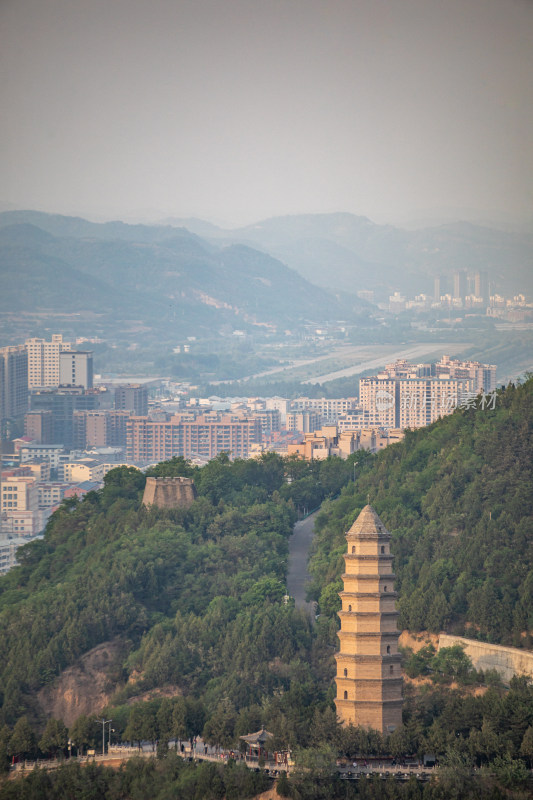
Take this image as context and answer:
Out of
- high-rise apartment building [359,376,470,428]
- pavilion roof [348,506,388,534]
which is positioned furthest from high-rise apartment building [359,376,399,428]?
pavilion roof [348,506,388,534]

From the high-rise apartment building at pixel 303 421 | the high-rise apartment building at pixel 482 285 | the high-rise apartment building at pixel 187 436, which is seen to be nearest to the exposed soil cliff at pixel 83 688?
the high-rise apartment building at pixel 187 436

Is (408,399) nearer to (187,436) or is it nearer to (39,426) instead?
(187,436)

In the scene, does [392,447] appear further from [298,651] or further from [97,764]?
[97,764]

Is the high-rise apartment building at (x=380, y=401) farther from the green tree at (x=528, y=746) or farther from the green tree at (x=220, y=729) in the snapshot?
the green tree at (x=528, y=746)

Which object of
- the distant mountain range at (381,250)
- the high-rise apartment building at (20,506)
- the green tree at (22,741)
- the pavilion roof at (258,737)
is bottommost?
the green tree at (22,741)

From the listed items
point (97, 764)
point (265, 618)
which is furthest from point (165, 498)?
point (97, 764)

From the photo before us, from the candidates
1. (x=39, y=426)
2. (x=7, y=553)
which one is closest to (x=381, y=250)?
(x=39, y=426)

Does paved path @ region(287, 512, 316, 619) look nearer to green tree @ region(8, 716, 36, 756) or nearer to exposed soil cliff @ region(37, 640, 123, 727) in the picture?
exposed soil cliff @ region(37, 640, 123, 727)
